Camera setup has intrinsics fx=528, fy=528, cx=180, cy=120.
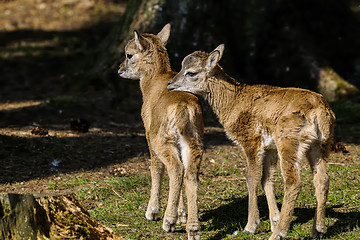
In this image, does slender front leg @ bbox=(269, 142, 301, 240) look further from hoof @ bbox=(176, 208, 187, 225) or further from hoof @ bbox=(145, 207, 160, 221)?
hoof @ bbox=(145, 207, 160, 221)

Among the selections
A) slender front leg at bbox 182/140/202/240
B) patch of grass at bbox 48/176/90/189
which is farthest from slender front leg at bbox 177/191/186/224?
patch of grass at bbox 48/176/90/189

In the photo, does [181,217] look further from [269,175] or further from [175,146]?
[269,175]

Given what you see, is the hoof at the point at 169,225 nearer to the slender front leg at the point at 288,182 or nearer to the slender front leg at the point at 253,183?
the slender front leg at the point at 253,183

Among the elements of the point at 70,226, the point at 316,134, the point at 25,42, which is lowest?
the point at 25,42

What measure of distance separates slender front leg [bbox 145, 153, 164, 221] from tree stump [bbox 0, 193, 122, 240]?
1.36 m

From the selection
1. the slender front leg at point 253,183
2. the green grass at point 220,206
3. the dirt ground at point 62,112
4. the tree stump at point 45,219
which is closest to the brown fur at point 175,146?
the green grass at point 220,206

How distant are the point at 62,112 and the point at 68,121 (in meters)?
0.51

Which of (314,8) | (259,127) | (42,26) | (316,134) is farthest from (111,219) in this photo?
(42,26)

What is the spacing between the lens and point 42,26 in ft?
65.1

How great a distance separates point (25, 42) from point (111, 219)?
1254 centimetres

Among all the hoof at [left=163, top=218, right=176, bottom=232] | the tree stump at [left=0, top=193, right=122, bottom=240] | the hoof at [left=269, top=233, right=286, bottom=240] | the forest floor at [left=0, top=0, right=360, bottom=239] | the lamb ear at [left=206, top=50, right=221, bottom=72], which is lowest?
the forest floor at [left=0, top=0, right=360, bottom=239]

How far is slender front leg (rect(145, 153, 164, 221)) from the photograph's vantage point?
24.1 ft

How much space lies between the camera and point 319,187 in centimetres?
650

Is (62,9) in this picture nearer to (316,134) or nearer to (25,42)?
(25,42)
